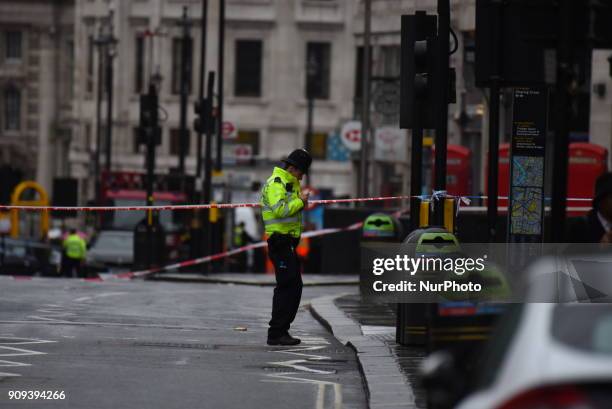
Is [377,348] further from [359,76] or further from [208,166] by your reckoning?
[359,76]

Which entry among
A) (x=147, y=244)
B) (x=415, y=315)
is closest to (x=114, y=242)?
(x=147, y=244)

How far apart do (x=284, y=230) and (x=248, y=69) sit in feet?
192

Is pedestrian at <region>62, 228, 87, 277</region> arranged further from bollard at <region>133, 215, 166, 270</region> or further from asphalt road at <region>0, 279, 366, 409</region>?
asphalt road at <region>0, 279, 366, 409</region>

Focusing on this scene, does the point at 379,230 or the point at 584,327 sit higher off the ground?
the point at 584,327

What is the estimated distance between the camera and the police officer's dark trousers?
49.2 ft

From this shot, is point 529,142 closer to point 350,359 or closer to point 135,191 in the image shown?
point 350,359

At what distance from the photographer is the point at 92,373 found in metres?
12.2

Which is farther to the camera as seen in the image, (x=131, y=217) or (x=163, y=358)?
(x=131, y=217)

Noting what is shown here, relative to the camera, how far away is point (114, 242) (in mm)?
42906

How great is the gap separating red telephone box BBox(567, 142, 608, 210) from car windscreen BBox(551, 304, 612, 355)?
1080 inches

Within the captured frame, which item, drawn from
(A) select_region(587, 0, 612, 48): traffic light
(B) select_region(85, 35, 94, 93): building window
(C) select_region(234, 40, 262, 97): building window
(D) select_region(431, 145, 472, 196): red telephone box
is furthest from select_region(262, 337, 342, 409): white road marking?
(B) select_region(85, 35, 94, 93): building window

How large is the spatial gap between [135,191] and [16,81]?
48.9 m

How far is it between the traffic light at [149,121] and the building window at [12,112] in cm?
5842

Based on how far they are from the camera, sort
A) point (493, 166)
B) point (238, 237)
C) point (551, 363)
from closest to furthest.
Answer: point (551, 363) < point (493, 166) < point (238, 237)
